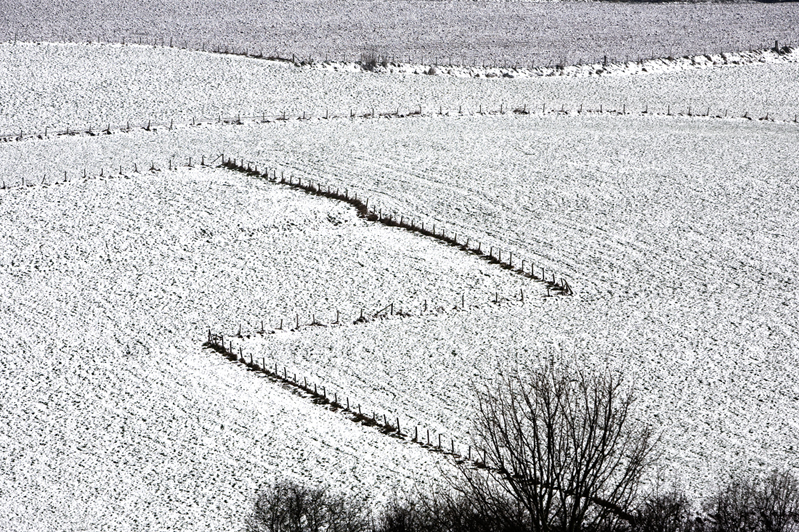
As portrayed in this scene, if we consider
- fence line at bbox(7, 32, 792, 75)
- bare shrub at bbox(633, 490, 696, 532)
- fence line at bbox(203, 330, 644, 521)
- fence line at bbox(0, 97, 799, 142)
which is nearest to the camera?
bare shrub at bbox(633, 490, 696, 532)

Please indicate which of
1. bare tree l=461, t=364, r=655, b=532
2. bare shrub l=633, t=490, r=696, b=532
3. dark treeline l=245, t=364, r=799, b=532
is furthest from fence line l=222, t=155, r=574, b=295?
bare shrub l=633, t=490, r=696, b=532

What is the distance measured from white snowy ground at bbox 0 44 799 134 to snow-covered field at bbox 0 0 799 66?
3.64 metres

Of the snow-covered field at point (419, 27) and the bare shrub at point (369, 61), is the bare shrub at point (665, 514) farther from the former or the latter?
the snow-covered field at point (419, 27)

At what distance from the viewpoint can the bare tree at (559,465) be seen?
24656 millimetres

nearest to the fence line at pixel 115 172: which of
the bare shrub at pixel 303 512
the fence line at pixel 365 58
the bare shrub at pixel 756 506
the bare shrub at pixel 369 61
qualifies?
the fence line at pixel 365 58

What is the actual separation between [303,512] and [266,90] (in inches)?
1820

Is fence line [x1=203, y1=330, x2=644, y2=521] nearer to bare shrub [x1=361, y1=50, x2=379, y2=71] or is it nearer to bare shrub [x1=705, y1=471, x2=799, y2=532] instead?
bare shrub [x1=705, y1=471, x2=799, y2=532]

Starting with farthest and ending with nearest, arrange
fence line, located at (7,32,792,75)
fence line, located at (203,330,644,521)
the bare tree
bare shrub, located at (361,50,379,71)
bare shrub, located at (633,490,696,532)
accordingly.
→ 1. fence line, located at (7,32,792,75)
2. bare shrub, located at (361,50,379,71)
3. fence line, located at (203,330,644,521)
4. bare shrub, located at (633,490,696,532)
5. the bare tree

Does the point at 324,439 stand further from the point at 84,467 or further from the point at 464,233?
the point at 464,233

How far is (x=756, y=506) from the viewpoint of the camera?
1112 inches

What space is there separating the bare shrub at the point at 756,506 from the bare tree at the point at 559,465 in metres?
1.98

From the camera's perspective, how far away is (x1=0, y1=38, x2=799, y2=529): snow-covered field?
33.8 metres

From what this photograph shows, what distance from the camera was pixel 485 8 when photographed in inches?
3730

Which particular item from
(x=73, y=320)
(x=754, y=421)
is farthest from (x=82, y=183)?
(x=754, y=421)
